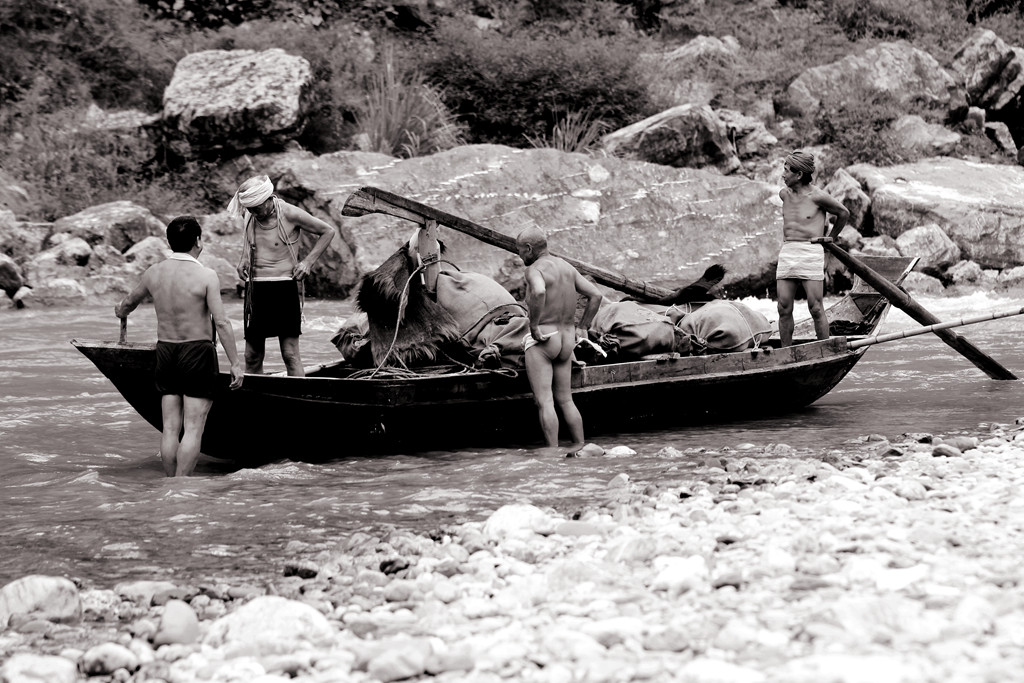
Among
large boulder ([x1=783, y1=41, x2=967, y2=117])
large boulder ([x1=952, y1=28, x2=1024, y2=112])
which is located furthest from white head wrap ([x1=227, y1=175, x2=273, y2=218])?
large boulder ([x1=952, y1=28, x2=1024, y2=112])

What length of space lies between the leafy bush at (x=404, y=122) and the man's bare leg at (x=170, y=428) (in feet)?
40.6

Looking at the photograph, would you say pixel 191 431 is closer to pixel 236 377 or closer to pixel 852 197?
pixel 236 377

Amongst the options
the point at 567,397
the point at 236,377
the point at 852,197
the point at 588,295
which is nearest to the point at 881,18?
the point at 852,197

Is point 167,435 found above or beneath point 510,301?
beneath

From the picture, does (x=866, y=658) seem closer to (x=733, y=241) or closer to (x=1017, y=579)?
(x=1017, y=579)

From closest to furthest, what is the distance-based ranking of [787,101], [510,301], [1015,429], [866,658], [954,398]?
[866,658]
[1015,429]
[510,301]
[954,398]
[787,101]

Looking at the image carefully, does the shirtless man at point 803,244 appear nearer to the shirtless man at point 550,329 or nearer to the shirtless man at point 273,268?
the shirtless man at point 550,329

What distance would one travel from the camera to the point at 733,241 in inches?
593

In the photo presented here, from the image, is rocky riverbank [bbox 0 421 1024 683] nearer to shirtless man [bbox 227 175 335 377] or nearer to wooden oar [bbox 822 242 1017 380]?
shirtless man [bbox 227 175 335 377]

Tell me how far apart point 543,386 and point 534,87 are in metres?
13.8

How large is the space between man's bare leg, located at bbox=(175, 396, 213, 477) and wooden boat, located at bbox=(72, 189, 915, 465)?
0.16 meters

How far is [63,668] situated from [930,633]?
8.35 ft

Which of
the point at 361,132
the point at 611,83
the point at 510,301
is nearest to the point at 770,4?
the point at 611,83

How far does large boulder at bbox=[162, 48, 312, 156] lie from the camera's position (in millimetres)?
17484
